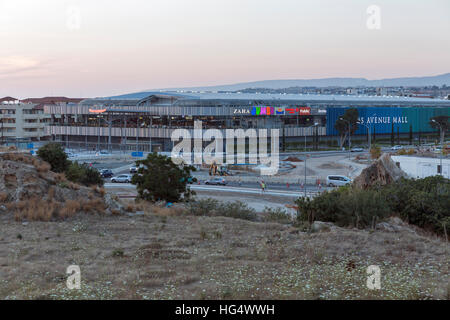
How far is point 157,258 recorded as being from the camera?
43.5 feet

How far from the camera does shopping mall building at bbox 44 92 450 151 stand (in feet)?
305

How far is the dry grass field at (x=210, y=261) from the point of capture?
32.7ft

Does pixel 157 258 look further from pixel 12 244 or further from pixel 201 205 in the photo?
pixel 201 205

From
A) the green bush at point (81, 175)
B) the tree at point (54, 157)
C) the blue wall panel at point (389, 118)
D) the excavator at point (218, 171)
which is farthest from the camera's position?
the blue wall panel at point (389, 118)

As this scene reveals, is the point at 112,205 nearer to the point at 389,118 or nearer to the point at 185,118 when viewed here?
the point at 185,118

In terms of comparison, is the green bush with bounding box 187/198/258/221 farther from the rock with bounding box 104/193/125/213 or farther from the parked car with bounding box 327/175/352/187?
the parked car with bounding box 327/175/352/187

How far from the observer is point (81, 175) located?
35406mm

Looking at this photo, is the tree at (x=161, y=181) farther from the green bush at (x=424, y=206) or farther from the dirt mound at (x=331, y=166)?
the dirt mound at (x=331, y=166)

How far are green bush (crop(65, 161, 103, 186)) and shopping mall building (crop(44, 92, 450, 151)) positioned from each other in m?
48.9

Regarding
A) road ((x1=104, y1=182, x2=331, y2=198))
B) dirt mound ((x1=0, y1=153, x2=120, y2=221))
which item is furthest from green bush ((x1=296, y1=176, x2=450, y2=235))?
road ((x1=104, y1=182, x2=331, y2=198))

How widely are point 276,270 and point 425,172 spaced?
38160 millimetres

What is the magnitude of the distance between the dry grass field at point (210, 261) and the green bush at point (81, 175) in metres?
14.2

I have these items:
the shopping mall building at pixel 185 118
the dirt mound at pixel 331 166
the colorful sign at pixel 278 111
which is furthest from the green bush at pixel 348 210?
the colorful sign at pixel 278 111

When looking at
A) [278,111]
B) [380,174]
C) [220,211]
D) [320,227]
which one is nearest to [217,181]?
[380,174]
